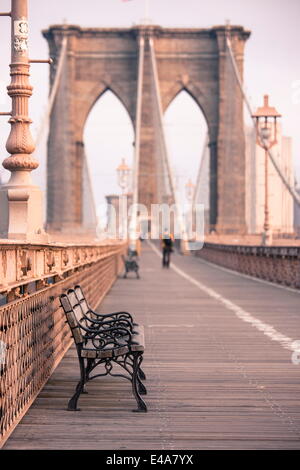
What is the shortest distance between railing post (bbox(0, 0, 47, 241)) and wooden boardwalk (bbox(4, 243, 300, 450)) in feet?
6.70

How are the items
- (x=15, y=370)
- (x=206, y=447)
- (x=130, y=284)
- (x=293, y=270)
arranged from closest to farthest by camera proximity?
(x=206, y=447) < (x=15, y=370) < (x=293, y=270) < (x=130, y=284)

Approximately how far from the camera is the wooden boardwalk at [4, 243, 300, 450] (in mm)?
5968

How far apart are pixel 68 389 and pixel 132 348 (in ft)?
3.51

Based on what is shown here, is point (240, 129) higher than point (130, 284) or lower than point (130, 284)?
higher

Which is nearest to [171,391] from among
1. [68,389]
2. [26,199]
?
[68,389]

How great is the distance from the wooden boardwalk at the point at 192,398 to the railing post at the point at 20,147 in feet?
6.70

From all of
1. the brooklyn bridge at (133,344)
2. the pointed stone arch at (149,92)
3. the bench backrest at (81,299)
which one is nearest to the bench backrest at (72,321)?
the brooklyn bridge at (133,344)

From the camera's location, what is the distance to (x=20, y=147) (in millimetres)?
11883

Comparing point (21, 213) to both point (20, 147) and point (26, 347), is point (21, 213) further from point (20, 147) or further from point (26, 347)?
point (26, 347)

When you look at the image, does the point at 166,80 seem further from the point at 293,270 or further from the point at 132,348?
the point at 132,348

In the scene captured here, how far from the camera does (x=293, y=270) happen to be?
24.1 m

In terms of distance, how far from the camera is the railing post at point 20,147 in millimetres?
11688

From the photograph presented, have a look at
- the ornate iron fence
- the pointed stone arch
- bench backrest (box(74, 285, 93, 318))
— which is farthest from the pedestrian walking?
the pointed stone arch

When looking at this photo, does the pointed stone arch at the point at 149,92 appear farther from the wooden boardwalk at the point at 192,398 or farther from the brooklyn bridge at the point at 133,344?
the wooden boardwalk at the point at 192,398
